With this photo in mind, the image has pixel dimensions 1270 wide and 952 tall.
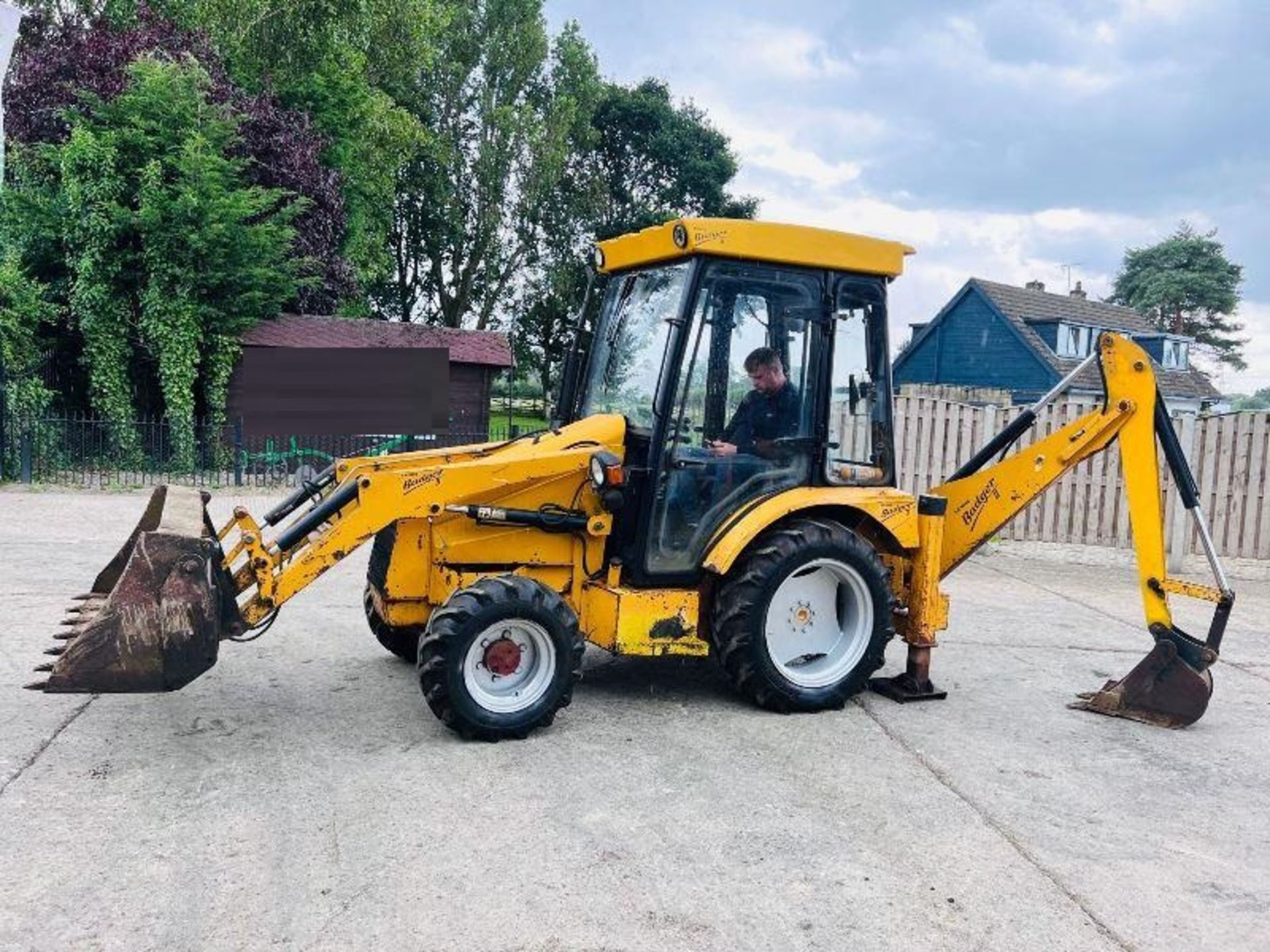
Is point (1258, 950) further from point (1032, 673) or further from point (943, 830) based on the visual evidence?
point (1032, 673)

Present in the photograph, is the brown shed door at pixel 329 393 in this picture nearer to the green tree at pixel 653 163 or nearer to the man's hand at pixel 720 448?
the man's hand at pixel 720 448

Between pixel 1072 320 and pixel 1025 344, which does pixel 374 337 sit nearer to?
pixel 1025 344

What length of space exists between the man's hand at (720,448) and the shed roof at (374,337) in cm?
1555

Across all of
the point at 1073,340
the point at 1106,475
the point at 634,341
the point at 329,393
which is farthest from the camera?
the point at 1073,340

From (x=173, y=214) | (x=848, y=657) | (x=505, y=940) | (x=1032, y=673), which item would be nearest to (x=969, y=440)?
(x=1032, y=673)

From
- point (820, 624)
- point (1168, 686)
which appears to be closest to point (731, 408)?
point (820, 624)

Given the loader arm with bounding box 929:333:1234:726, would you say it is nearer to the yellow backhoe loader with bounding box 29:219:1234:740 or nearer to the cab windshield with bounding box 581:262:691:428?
the yellow backhoe loader with bounding box 29:219:1234:740

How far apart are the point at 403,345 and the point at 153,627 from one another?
678 inches

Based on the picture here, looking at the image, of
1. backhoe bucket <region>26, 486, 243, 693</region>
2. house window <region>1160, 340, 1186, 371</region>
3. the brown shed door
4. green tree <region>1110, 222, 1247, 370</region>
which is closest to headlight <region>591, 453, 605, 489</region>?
backhoe bucket <region>26, 486, 243, 693</region>

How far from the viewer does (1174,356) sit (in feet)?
129

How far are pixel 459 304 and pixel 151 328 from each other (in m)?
17.9

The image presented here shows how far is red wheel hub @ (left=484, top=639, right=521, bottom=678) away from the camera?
4.93 meters

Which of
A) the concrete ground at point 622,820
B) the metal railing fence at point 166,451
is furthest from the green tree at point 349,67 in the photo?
the concrete ground at point 622,820

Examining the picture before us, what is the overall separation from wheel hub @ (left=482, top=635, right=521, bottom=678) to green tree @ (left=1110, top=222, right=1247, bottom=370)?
54961 millimetres
